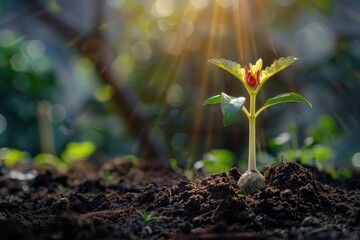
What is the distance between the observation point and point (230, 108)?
132cm

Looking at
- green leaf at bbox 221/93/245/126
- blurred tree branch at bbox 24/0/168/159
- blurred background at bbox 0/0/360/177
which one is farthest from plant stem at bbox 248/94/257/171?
blurred tree branch at bbox 24/0/168/159

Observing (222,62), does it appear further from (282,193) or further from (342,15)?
(342,15)

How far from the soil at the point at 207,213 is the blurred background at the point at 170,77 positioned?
216 cm

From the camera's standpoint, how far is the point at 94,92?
4.86 meters

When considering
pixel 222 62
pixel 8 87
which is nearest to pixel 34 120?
pixel 8 87

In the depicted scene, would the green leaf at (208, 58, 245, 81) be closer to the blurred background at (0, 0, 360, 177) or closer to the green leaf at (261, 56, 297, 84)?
the green leaf at (261, 56, 297, 84)

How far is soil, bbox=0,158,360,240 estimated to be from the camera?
1190 millimetres

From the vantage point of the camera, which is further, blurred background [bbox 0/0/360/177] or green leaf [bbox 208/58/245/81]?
blurred background [bbox 0/0/360/177]

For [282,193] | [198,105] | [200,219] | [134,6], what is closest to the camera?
[200,219]

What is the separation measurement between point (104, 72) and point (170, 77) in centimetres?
57

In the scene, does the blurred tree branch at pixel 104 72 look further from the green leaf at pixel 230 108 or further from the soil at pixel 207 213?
the green leaf at pixel 230 108

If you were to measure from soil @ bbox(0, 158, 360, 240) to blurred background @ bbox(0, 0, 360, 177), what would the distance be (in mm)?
2163

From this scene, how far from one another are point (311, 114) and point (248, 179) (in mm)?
3727

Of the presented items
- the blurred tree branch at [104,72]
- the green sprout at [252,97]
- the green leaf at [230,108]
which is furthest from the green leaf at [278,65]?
the blurred tree branch at [104,72]
